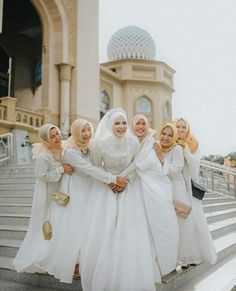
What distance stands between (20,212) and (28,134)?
19.2ft

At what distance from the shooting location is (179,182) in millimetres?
3857

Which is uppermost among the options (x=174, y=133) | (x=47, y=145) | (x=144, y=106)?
(x=144, y=106)

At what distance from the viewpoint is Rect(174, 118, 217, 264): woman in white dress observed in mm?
3934

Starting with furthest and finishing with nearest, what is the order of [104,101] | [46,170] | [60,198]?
1. [104,101]
2. [46,170]
3. [60,198]

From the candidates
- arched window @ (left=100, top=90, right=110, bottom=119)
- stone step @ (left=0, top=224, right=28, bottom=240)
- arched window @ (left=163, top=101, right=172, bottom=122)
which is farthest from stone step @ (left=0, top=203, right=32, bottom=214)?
arched window @ (left=163, top=101, right=172, bottom=122)

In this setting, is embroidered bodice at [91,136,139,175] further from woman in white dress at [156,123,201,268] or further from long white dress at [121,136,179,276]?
woman in white dress at [156,123,201,268]

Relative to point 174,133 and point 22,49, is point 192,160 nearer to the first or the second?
point 174,133

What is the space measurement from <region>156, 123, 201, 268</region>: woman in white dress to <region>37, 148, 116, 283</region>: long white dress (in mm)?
720

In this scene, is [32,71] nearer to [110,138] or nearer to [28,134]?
[28,134]

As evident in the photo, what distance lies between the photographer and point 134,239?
3109 millimetres

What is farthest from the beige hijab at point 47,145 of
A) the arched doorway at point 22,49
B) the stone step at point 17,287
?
the arched doorway at point 22,49

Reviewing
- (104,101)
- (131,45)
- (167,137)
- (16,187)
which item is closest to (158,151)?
(167,137)

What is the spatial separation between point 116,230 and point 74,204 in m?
0.52

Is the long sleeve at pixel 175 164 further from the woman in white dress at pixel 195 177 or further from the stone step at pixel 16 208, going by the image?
the stone step at pixel 16 208
